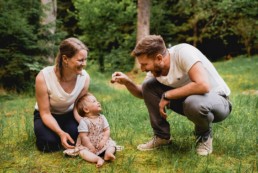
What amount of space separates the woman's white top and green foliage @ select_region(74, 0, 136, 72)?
12539mm

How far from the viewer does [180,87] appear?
338cm

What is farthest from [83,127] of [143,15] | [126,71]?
[126,71]

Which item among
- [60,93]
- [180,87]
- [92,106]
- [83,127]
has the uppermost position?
[180,87]

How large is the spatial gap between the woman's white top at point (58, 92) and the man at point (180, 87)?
52cm

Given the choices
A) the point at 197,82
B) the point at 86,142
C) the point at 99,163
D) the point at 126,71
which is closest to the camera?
the point at 197,82

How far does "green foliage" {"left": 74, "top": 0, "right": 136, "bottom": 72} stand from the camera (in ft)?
53.4

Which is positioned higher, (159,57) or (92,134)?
(159,57)

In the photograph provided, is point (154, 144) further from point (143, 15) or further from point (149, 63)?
point (143, 15)

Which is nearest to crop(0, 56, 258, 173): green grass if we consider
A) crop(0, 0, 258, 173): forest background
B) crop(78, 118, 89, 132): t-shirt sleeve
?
crop(0, 0, 258, 173): forest background

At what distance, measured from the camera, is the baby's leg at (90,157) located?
3.30 m

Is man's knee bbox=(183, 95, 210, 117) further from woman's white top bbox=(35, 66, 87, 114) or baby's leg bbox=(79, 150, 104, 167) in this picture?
woman's white top bbox=(35, 66, 87, 114)

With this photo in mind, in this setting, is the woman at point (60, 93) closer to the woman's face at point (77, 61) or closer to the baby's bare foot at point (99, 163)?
the woman's face at point (77, 61)

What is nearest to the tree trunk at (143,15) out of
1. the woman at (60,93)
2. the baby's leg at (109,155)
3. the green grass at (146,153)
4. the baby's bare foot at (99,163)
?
the green grass at (146,153)

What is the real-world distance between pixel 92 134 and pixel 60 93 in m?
0.58
